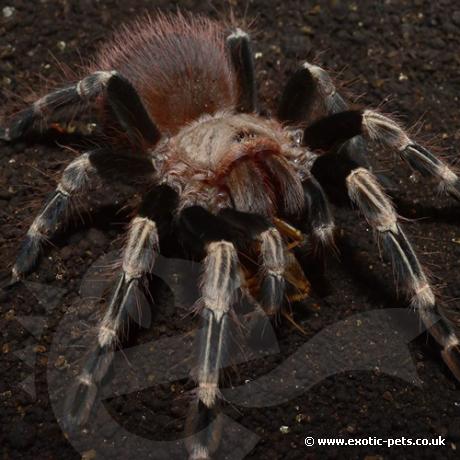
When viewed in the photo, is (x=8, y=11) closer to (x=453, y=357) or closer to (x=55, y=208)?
(x=55, y=208)

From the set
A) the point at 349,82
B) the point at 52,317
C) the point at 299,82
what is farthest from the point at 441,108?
the point at 52,317

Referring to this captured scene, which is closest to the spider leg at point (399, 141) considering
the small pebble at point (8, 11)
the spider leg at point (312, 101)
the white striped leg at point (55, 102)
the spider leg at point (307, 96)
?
the spider leg at point (312, 101)

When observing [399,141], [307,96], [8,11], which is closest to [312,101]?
[307,96]

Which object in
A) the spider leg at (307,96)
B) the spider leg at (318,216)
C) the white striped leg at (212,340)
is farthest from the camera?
the spider leg at (307,96)

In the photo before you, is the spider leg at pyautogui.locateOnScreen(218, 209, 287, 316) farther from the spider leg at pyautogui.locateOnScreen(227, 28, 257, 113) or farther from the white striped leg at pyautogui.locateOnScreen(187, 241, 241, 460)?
the spider leg at pyautogui.locateOnScreen(227, 28, 257, 113)

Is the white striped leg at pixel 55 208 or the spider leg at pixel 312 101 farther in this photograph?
the spider leg at pixel 312 101

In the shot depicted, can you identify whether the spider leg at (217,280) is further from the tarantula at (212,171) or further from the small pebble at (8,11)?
the small pebble at (8,11)

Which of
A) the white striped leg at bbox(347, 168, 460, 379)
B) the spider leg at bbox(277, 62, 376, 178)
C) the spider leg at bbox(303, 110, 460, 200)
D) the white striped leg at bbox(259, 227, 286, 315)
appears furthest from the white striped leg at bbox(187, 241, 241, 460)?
the spider leg at bbox(277, 62, 376, 178)
